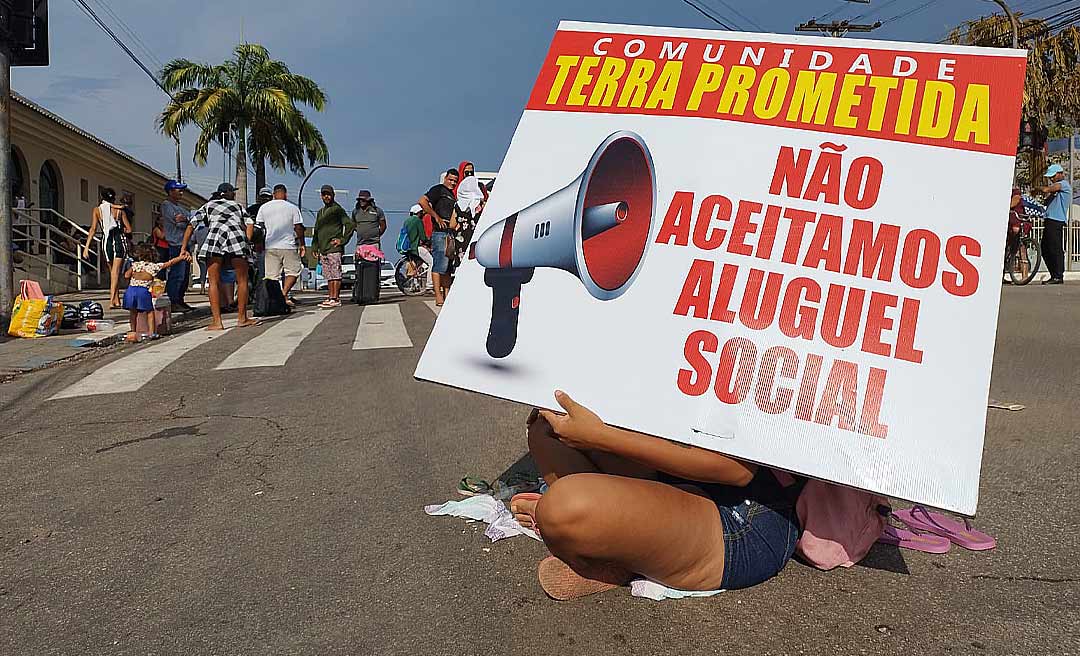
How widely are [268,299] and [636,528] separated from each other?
32.3 feet

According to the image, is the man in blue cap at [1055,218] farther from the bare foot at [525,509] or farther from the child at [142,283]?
the bare foot at [525,509]

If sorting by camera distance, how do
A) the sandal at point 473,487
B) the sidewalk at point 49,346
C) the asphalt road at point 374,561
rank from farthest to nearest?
the sidewalk at point 49,346, the sandal at point 473,487, the asphalt road at point 374,561

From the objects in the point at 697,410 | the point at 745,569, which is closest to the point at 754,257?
the point at 697,410

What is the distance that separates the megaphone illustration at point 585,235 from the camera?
276 centimetres

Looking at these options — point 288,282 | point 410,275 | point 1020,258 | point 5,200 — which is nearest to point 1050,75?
point 1020,258

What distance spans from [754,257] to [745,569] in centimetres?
91

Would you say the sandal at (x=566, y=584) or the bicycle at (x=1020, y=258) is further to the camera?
the bicycle at (x=1020, y=258)

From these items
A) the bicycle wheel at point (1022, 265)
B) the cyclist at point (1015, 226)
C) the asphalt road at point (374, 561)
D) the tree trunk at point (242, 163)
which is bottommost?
the asphalt road at point (374, 561)

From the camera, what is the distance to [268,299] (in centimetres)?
1148

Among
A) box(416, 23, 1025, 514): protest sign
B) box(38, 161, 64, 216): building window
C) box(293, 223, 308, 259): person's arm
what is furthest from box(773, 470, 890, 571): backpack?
box(38, 161, 64, 216): building window

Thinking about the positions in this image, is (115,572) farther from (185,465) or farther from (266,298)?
(266,298)

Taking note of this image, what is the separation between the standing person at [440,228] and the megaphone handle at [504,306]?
8.71m

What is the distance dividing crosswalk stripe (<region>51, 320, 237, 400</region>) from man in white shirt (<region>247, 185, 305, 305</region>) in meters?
2.63

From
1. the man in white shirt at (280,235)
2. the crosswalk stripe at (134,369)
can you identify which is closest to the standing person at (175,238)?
the man in white shirt at (280,235)
